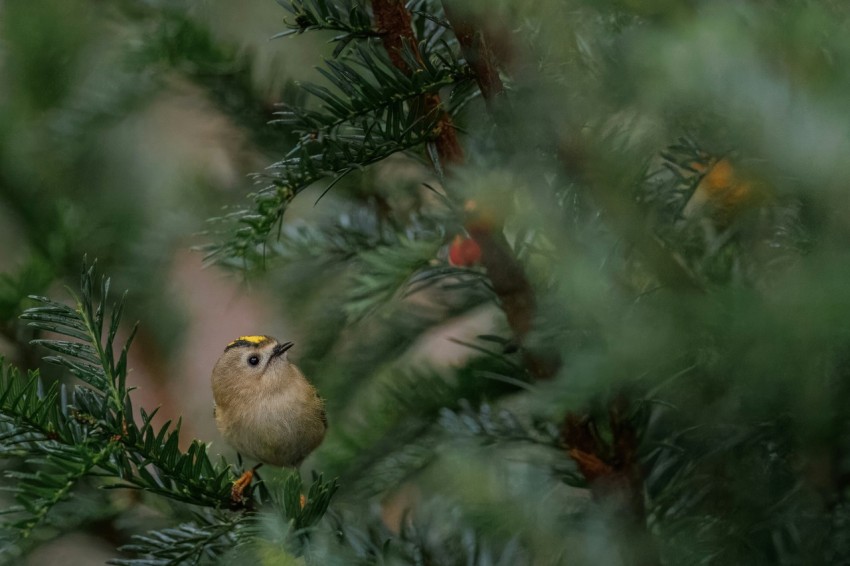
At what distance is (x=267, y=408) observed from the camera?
76 centimetres

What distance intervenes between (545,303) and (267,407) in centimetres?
51

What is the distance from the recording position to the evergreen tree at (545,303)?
0.17 meters

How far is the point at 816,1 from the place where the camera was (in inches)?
7.6

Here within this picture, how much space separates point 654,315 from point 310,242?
37cm

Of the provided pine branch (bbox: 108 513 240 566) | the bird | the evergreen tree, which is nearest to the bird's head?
the bird

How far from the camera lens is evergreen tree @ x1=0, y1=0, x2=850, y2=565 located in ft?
0.57

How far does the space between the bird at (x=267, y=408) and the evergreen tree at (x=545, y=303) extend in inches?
4.3

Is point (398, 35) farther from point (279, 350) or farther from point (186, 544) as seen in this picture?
point (279, 350)

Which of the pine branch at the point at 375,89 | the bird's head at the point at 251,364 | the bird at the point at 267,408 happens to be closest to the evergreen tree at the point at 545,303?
the pine branch at the point at 375,89

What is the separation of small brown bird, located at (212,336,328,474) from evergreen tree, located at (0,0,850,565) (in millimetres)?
109

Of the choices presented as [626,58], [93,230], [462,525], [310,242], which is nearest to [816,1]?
[626,58]

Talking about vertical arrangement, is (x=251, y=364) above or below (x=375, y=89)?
below

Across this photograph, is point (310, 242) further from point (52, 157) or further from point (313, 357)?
point (52, 157)

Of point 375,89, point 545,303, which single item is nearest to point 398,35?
point 375,89
